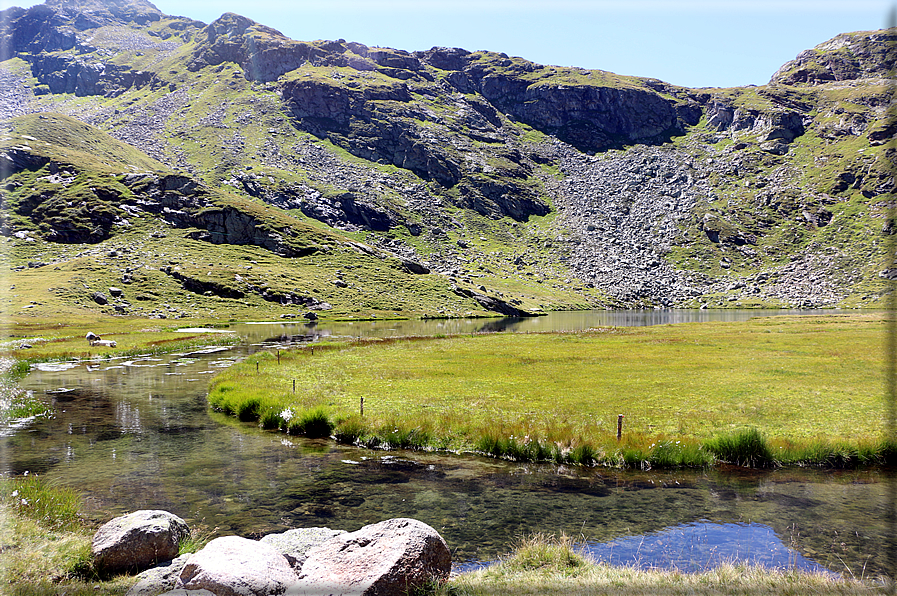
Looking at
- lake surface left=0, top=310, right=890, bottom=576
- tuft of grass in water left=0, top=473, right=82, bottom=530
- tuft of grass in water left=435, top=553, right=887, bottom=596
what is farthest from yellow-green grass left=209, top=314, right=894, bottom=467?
tuft of grass in water left=0, top=473, right=82, bottom=530

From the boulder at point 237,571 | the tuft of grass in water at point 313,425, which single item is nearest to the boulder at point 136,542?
the boulder at point 237,571

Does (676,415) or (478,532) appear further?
(676,415)

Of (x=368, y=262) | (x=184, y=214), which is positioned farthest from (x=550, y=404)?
(x=184, y=214)

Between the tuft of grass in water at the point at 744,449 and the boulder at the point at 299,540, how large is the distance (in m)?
18.2

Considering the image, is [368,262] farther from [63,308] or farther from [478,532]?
[478,532]

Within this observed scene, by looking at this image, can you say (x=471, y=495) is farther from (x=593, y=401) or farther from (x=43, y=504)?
(x=593, y=401)

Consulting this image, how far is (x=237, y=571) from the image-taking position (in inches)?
367

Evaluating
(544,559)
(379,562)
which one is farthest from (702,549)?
(379,562)

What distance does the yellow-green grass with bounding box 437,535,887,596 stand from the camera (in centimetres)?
1022

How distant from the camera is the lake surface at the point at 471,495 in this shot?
562 inches

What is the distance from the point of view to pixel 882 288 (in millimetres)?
187125

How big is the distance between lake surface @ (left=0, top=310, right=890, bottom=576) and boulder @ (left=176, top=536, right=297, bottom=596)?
16.7 feet

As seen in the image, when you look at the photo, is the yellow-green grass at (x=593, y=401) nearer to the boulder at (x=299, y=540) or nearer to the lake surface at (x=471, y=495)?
the lake surface at (x=471, y=495)

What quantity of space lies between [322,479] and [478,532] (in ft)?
26.8
